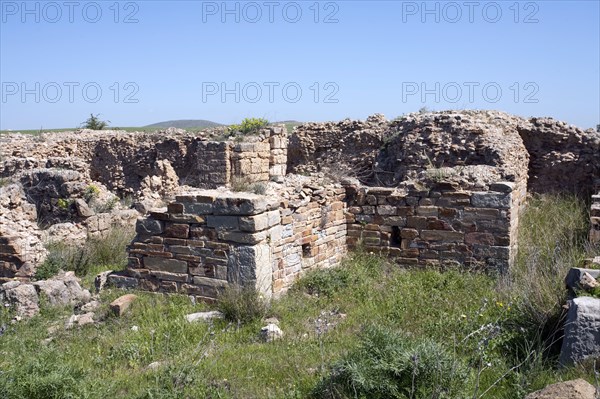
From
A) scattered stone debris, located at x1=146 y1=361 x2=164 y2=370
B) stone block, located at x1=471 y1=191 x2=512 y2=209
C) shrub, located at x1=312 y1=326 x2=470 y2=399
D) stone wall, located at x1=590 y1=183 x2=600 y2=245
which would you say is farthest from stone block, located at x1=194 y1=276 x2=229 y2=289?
stone wall, located at x1=590 y1=183 x2=600 y2=245

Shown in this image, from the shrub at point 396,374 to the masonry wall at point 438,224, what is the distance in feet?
13.2

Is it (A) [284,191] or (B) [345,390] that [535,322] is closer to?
(B) [345,390]

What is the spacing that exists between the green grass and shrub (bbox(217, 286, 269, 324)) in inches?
3.6

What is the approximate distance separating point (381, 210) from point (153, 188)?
9.46 meters

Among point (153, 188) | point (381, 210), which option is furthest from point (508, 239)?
point (153, 188)

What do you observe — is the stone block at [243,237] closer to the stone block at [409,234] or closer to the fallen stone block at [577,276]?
the stone block at [409,234]

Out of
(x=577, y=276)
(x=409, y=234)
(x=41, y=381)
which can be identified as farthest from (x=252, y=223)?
(x=577, y=276)

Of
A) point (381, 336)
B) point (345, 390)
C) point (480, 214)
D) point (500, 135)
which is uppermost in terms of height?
point (500, 135)

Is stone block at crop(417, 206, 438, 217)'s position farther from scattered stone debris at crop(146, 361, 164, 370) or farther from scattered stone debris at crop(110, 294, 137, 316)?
scattered stone debris at crop(146, 361, 164, 370)

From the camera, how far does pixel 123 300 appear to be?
7184 mm

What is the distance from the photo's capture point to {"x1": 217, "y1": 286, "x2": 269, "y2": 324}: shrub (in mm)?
6543

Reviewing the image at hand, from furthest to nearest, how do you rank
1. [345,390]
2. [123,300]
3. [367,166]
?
[367,166]
[123,300]
[345,390]

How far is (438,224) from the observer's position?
8.41 metres

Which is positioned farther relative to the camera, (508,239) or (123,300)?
(508,239)
